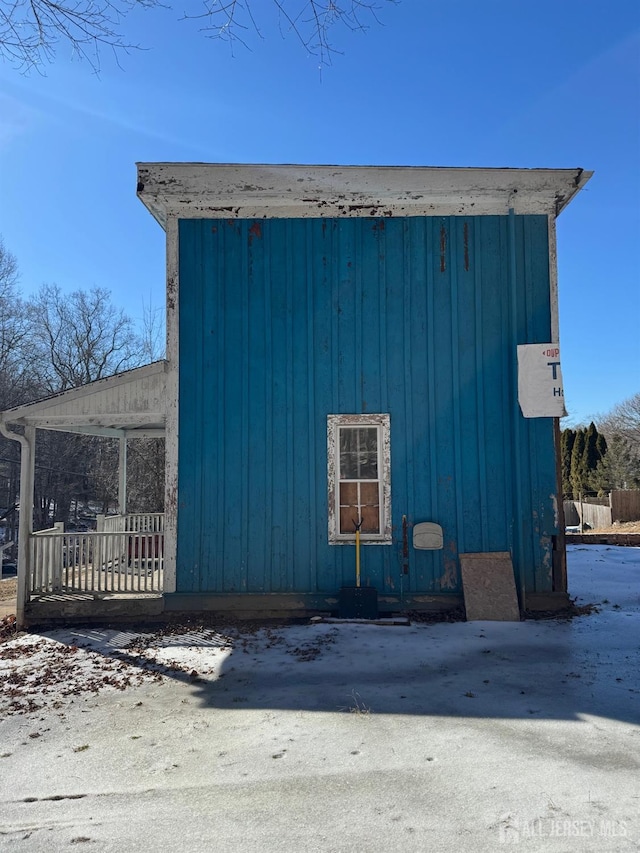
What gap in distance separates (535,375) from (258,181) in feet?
13.7

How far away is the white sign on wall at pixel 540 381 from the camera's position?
6.86m

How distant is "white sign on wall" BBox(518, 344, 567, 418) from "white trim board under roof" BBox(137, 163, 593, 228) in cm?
181

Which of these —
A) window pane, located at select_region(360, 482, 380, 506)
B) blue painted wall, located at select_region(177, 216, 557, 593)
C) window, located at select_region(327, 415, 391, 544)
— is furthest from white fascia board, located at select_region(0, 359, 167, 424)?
window pane, located at select_region(360, 482, 380, 506)

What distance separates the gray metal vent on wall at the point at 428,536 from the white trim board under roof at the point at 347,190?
3.95 m

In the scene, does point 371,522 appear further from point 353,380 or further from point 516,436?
point 516,436

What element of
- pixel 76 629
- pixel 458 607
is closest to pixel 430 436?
pixel 458 607

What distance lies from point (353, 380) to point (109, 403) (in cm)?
311

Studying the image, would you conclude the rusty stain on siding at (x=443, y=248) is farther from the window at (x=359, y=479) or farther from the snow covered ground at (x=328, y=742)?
the snow covered ground at (x=328, y=742)

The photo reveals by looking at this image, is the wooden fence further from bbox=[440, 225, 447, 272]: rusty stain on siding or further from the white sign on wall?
bbox=[440, 225, 447, 272]: rusty stain on siding

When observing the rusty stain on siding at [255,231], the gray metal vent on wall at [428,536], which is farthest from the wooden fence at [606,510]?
the rusty stain on siding at [255,231]

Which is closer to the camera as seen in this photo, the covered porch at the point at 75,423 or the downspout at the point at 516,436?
the downspout at the point at 516,436

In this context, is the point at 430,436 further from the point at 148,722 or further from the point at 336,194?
the point at 148,722

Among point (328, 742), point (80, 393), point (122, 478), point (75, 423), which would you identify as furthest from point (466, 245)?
point (122, 478)

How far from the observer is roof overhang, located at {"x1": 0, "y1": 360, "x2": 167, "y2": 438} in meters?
7.18
